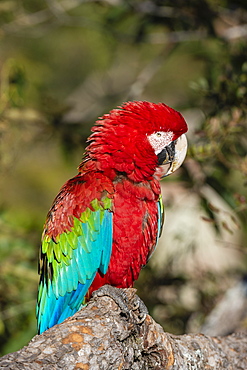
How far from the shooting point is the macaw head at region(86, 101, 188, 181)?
2.36m

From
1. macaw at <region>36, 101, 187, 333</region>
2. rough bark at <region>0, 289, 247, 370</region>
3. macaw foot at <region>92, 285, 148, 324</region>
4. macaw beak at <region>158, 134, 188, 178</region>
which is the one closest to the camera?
rough bark at <region>0, 289, 247, 370</region>

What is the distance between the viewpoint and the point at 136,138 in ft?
7.72

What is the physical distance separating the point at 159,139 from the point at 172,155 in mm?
132

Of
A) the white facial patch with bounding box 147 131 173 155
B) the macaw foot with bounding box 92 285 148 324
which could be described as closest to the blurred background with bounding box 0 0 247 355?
the white facial patch with bounding box 147 131 173 155

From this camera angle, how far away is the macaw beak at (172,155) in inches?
96.6

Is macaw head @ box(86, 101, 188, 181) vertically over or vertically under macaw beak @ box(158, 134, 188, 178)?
over

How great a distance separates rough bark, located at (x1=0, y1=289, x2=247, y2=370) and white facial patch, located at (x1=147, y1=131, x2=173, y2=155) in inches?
27.8

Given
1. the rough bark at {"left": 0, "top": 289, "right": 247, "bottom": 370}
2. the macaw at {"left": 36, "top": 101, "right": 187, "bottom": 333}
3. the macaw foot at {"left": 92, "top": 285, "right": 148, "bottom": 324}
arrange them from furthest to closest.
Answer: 1. the macaw at {"left": 36, "top": 101, "right": 187, "bottom": 333}
2. the macaw foot at {"left": 92, "top": 285, "right": 148, "bottom": 324}
3. the rough bark at {"left": 0, "top": 289, "right": 247, "bottom": 370}

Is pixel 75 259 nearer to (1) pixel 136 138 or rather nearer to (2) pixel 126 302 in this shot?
(2) pixel 126 302

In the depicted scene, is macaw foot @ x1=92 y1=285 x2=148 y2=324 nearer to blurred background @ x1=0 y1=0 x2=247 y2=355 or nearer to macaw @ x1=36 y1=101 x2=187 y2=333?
macaw @ x1=36 y1=101 x2=187 y2=333

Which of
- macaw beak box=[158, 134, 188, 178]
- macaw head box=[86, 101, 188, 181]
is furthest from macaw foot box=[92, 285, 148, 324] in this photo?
macaw beak box=[158, 134, 188, 178]

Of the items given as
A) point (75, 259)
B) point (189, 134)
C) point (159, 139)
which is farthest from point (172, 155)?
point (189, 134)

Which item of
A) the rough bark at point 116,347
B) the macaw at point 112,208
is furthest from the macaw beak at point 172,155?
the rough bark at point 116,347

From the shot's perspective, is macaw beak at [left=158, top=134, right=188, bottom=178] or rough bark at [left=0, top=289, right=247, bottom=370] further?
macaw beak at [left=158, top=134, right=188, bottom=178]
